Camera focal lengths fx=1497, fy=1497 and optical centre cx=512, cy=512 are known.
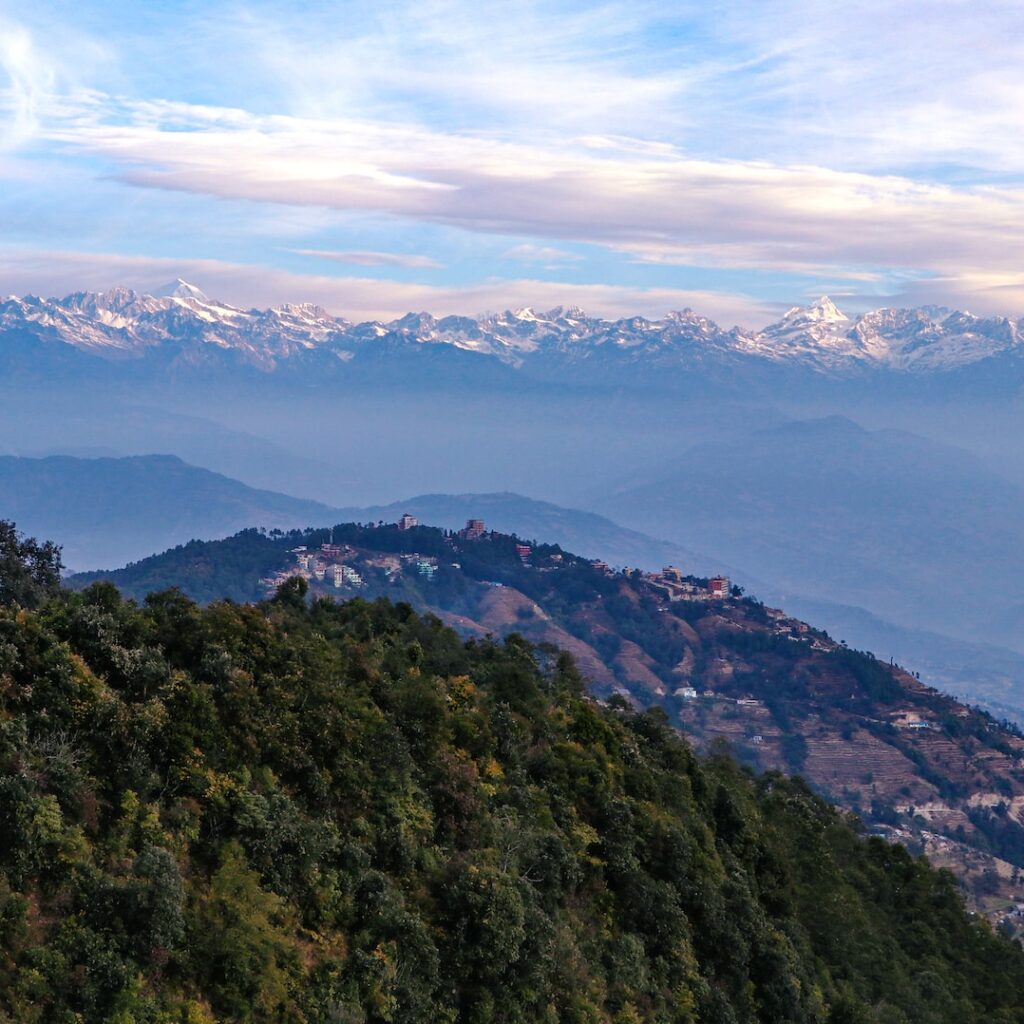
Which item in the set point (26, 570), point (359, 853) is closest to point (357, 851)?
point (359, 853)

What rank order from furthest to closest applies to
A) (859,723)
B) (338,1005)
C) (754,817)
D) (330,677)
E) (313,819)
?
1. (859,723)
2. (754,817)
3. (330,677)
4. (313,819)
5. (338,1005)

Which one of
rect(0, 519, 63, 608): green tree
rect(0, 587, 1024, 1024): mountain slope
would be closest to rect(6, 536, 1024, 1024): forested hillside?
rect(0, 587, 1024, 1024): mountain slope

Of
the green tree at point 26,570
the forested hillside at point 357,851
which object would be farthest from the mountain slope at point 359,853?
the green tree at point 26,570

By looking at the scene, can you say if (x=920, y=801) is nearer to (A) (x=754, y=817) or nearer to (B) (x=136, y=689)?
(A) (x=754, y=817)

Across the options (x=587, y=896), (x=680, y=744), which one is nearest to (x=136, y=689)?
(x=587, y=896)

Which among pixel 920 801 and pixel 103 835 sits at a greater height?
pixel 103 835

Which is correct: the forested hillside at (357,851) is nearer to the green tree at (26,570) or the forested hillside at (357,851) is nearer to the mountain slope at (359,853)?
the mountain slope at (359,853)
